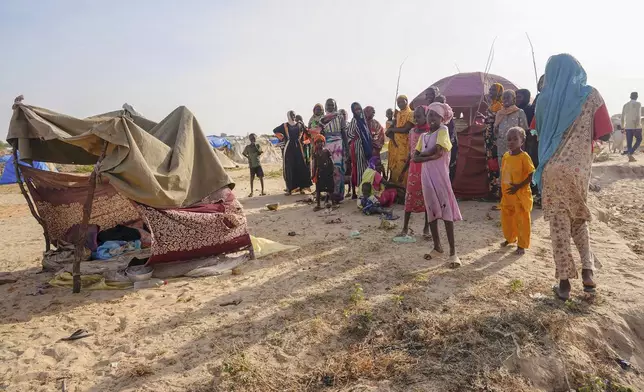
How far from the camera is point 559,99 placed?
345 centimetres

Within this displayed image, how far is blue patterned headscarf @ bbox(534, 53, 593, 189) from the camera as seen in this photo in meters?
3.37

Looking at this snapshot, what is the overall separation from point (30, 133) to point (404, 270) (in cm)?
451

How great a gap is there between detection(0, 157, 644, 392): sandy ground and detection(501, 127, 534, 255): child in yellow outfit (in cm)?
31

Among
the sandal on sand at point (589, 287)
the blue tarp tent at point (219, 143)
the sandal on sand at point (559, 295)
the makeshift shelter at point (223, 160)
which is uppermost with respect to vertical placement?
the blue tarp tent at point (219, 143)

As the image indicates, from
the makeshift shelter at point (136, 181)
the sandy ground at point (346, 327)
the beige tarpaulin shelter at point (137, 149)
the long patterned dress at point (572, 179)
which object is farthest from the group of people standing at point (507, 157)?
the beige tarpaulin shelter at point (137, 149)

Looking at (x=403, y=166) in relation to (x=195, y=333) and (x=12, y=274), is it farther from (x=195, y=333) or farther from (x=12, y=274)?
(x=12, y=274)

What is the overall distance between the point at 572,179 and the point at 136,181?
4.05 meters

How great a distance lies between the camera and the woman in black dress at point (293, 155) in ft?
32.3

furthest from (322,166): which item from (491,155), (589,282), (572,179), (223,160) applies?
(589,282)

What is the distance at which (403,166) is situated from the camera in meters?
7.88

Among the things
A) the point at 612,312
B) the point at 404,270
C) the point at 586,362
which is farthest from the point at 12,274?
the point at 612,312

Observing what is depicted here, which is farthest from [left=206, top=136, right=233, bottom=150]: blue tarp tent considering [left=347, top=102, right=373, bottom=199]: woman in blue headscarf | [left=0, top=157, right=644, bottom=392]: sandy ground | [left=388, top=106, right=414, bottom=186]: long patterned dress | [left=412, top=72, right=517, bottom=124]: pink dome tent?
[left=0, top=157, right=644, bottom=392]: sandy ground

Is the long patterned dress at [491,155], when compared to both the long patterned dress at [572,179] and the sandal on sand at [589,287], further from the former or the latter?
the sandal on sand at [589,287]

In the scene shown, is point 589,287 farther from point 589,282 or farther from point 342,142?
point 342,142
